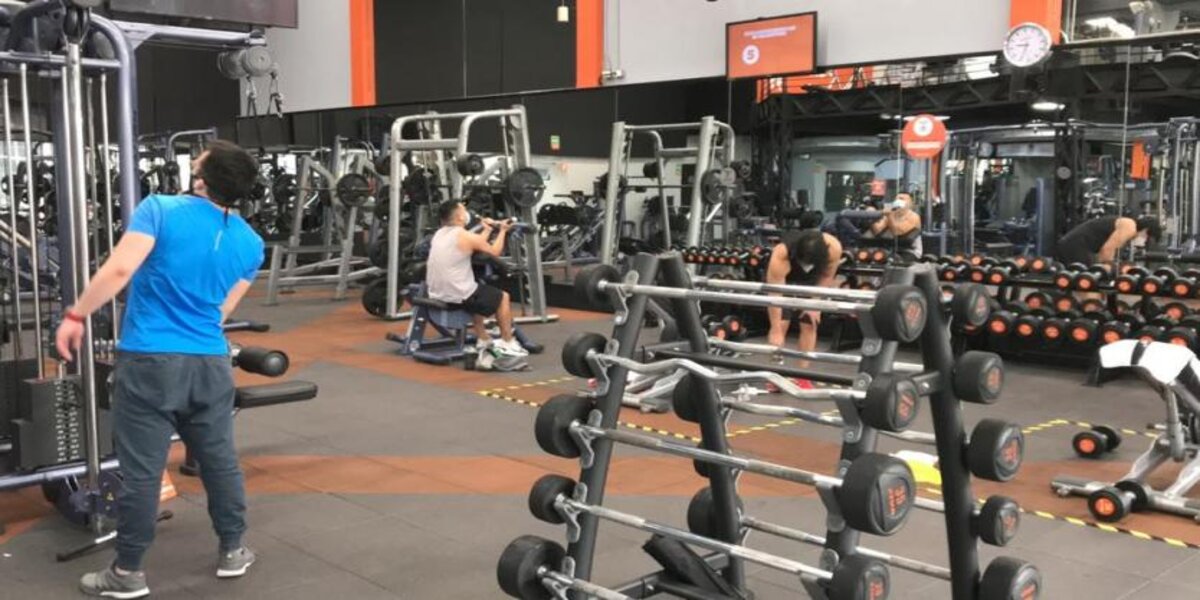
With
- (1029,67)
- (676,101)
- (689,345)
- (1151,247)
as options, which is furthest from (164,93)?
(689,345)

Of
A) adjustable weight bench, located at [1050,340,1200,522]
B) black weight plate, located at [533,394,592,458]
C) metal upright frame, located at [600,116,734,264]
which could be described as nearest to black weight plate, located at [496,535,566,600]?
black weight plate, located at [533,394,592,458]

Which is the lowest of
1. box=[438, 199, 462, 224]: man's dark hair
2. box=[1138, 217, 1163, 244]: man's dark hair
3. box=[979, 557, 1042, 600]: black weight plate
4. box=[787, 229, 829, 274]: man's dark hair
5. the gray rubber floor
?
the gray rubber floor

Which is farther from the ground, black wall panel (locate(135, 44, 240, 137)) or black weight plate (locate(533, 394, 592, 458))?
black wall panel (locate(135, 44, 240, 137))

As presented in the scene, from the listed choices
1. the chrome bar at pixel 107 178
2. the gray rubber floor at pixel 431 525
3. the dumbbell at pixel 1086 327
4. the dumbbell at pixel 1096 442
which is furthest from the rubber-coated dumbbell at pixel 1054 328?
the chrome bar at pixel 107 178

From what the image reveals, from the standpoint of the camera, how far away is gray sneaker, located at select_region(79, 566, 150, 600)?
262cm

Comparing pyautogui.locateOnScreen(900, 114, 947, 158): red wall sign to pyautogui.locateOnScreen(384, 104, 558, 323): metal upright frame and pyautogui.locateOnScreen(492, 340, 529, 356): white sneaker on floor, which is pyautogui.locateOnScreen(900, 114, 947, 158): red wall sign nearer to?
pyautogui.locateOnScreen(384, 104, 558, 323): metal upright frame

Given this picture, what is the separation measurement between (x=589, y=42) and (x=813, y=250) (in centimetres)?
442

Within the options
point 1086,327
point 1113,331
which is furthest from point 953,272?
point 1113,331

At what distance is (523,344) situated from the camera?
22.0 ft

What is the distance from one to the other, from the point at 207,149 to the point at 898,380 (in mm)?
1831

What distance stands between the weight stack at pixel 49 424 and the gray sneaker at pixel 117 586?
0.63m

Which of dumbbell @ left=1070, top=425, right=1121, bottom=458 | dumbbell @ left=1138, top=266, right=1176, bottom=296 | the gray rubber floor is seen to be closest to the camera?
the gray rubber floor

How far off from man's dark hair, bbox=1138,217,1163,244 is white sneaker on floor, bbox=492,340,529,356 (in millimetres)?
3698

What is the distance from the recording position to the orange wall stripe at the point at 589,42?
883 centimetres
